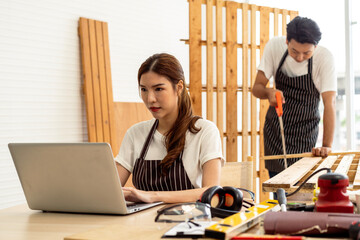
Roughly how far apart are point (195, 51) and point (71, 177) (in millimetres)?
2587

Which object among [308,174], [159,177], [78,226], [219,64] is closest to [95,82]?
[219,64]

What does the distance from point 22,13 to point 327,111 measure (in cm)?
252

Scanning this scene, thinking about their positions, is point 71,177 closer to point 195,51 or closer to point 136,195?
point 136,195

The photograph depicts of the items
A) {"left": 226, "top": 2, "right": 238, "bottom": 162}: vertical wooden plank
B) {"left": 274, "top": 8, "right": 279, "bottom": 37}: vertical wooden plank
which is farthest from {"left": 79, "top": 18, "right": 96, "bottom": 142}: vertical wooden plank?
{"left": 274, "top": 8, "right": 279, "bottom": 37}: vertical wooden plank

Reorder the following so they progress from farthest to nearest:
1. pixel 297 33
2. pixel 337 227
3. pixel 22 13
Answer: pixel 22 13 → pixel 297 33 → pixel 337 227

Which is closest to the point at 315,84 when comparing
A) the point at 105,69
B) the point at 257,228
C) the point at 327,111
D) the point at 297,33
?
the point at 327,111

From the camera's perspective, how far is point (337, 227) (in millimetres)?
855

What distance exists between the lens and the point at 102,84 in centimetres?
407

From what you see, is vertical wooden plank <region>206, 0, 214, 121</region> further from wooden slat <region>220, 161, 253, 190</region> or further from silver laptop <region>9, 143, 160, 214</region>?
silver laptop <region>9, 143, 160, 214</region>

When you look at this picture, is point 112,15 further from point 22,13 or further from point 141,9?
point 22,13

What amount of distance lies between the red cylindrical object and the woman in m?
0.87

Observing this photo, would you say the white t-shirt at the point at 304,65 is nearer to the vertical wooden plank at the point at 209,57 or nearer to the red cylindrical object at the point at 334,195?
the vertical wooden plank at the point at 209,57

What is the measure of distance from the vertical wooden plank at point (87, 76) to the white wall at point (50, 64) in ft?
0.23

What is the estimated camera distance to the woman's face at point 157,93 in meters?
1.95
